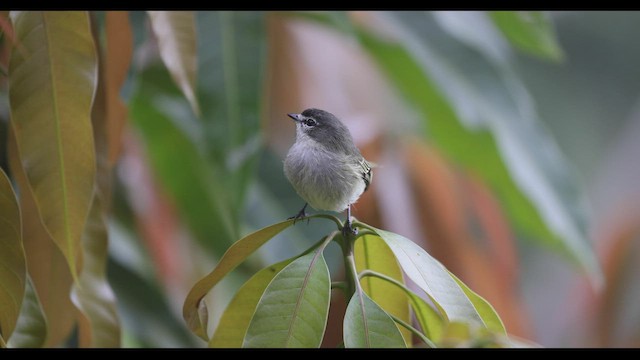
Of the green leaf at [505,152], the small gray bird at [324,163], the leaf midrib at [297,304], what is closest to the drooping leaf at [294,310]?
the leaf midrib at [297,304]

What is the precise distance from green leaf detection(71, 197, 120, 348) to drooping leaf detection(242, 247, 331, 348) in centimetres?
41

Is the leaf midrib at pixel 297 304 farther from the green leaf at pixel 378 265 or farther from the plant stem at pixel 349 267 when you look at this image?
the green leaf at pixel 378 265

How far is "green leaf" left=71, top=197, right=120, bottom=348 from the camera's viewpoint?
108 centimetres

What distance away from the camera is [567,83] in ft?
20.9

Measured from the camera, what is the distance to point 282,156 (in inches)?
88.7

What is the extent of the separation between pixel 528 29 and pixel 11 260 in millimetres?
1483

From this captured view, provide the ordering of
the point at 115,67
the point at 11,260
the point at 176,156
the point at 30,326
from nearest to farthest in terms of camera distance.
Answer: the point at 11,260 → the point at 30,326 → the point at 115,67 → the point at 176,156

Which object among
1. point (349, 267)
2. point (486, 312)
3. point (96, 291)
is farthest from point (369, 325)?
point (96, 291)

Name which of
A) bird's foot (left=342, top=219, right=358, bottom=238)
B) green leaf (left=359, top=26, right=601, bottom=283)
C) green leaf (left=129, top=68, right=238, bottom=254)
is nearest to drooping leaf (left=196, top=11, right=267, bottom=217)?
bird's foot (left=342, top=219, right=358, bottom=238)

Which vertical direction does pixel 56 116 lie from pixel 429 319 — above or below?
above

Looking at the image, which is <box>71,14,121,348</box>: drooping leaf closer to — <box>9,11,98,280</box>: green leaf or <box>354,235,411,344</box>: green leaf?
<box>9,11,98,280</box>: green leaf

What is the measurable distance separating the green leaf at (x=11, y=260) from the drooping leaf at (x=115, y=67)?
0.39 metres

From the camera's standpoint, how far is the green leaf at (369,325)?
0.72 meters

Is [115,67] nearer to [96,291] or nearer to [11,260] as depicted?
[96,291]
